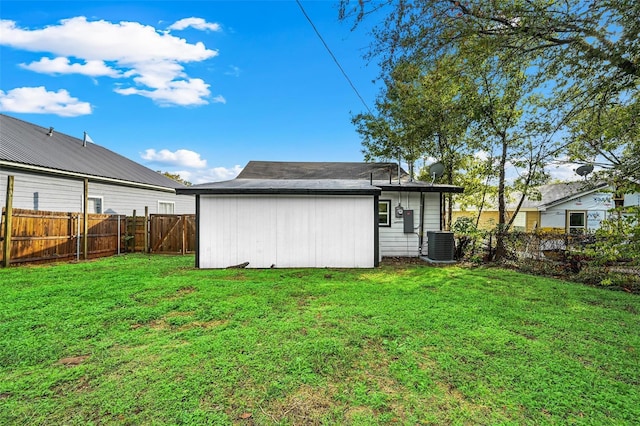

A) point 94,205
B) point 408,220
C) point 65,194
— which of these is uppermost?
point 65,194

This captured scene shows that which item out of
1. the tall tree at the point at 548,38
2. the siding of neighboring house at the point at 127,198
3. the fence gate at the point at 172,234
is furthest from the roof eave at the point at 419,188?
the siding of neighboring house at the point at 127,198

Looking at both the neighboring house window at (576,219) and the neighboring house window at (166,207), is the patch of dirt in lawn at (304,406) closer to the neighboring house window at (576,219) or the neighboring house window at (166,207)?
the neighboring house window at (166,207)

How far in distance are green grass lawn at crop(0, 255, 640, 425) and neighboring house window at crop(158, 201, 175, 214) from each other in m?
11.3

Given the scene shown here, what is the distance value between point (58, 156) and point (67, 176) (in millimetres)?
1481

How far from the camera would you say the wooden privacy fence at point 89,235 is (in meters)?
8.41

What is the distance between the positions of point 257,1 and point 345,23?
3544 mm

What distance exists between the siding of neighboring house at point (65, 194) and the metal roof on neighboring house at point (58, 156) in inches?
16.0

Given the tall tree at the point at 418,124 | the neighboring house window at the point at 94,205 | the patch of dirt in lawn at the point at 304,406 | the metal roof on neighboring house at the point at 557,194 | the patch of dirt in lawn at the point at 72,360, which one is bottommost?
the patch of dirt in lawn at the point at 304,406

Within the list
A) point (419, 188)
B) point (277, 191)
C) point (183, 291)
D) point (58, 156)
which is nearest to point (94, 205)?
point (58, 156)

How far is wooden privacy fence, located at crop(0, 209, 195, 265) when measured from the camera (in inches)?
331

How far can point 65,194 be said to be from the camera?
1086 centimetres

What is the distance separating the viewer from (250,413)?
82.3 inches

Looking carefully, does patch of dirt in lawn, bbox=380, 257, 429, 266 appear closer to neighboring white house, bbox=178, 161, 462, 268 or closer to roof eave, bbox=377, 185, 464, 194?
neighboring white house, bbox=178, 161, 462, 268

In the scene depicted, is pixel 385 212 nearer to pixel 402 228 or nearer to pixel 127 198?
pixel 402 228
